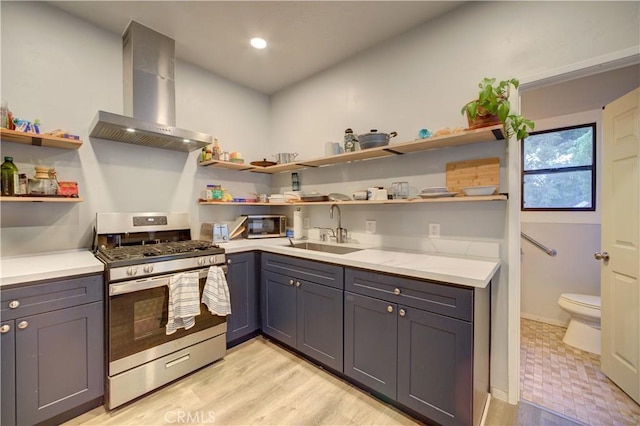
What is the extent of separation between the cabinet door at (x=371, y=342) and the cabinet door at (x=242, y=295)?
3.35 feet

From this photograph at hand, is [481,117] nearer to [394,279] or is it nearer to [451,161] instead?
[451,161]

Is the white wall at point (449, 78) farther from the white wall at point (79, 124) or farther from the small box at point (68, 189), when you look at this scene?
the small box at point (68, 189)

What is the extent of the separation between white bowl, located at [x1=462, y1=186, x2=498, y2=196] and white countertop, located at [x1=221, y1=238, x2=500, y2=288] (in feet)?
1.48

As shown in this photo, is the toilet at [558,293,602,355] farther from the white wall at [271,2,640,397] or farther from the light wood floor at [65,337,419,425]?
the light wood floor at [65,337,419,425]

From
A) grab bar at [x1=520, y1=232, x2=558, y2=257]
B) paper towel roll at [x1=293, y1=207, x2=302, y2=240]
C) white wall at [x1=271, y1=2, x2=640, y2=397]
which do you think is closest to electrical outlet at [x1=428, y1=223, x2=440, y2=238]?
white wall at [x1=271, y1=2, x2=640, y2=397]

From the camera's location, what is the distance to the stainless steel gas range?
1.71m

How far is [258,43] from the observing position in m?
2.46

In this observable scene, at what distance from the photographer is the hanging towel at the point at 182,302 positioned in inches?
74.7

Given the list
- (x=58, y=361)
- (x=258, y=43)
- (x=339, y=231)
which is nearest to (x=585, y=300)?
(x=339, y=231)

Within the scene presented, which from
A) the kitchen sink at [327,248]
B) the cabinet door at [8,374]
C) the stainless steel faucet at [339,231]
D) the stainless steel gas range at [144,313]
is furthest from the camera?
the stainless steel faucet at [339,231]

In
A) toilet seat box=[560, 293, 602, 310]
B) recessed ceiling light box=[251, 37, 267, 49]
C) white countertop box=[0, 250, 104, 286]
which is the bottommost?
toilet seat box=[560, 293, 602, 310]

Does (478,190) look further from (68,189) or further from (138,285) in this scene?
(68,189)

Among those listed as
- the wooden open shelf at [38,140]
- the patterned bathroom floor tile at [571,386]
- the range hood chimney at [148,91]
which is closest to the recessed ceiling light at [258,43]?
the range hood chimney at [148,91]

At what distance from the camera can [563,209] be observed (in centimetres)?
303
